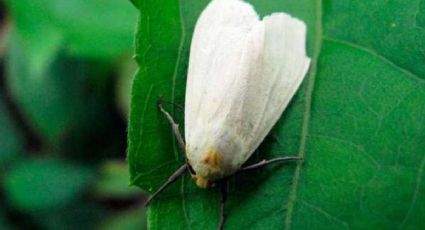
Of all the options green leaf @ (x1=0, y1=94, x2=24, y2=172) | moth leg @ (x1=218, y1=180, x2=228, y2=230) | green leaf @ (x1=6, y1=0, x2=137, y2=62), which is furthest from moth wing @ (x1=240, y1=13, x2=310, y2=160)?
green leaf @ (x1=0, y1=94, x2=24, y2=172)

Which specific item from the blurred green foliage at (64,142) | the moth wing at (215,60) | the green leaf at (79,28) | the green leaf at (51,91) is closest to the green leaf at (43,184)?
the blurred green foliage at (64,142)

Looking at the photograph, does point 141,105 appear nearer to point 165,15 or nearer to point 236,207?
point 165,15

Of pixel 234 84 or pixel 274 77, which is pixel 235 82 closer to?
pixel 234 84

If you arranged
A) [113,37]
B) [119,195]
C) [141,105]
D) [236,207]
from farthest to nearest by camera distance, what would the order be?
[119,195]
[113,37]
[236,207]
[141,105]

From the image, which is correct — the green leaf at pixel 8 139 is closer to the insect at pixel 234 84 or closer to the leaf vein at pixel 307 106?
the insect at pixel 234 84

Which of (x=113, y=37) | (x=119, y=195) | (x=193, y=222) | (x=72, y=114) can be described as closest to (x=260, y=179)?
(x=193, y=222)

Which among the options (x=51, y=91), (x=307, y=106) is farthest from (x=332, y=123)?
(x=51, y=91)

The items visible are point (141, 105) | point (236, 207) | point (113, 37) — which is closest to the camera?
point (141, 105)
